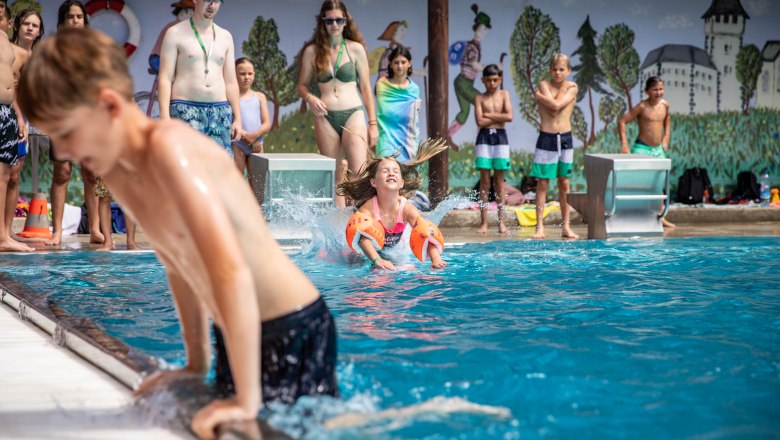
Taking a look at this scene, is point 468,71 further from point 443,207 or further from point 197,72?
point 197,72

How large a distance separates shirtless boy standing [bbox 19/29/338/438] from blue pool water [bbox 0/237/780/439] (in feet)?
0.61

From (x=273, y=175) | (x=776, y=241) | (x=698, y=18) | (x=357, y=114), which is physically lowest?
(x=776, y=241)

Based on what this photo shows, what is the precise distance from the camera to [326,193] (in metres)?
8.87

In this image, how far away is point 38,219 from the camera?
10172 mm

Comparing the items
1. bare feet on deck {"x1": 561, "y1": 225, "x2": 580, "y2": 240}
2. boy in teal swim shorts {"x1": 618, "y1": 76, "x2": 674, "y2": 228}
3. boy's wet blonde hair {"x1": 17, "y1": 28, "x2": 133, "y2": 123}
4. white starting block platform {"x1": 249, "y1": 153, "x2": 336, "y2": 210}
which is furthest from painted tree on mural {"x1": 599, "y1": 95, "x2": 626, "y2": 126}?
boy's wet blonde hair {"x1": 17, "y1": 28, "x2": 133, "y2": 123}

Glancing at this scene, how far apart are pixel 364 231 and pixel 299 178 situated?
1.77 meters

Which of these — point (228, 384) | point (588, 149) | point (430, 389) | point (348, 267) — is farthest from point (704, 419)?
point (588, 149)

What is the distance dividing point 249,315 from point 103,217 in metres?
7.06

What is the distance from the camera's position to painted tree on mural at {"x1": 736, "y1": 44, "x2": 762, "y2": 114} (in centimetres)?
1538

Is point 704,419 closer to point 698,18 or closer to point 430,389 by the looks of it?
point 430,389

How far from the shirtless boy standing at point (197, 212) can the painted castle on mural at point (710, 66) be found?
13.5m

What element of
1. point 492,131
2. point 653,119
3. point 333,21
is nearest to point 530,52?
point 653,119

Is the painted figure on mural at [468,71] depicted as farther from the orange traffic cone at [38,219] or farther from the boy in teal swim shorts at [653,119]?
the orange traffic cone at [38,219]

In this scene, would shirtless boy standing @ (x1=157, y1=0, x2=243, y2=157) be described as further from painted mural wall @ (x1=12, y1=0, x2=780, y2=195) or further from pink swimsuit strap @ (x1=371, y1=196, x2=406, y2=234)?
painted mural wall @ (x1=12, y1=0, x2=780, y2=195)
